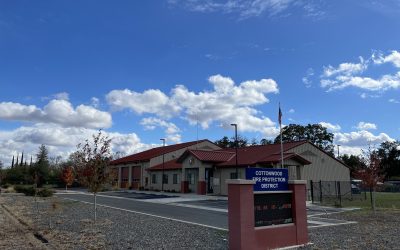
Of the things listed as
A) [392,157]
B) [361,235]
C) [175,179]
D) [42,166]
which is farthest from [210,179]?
[392,157]

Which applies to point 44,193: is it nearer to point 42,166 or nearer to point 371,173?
point 371,173

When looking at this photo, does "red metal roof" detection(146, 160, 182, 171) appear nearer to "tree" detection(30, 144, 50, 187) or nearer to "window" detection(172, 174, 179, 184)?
"window" detection(172, 174, 179, 184)

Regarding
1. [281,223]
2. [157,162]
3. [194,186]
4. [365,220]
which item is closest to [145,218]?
[281,223]

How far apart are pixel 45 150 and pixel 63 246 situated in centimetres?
7489

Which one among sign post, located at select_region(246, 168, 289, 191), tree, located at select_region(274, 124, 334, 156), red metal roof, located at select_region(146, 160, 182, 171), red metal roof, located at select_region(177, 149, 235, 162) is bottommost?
sign post, located at select_region(246, 168, 289, 191)

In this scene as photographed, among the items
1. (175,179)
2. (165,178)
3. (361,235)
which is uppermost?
(165,178)

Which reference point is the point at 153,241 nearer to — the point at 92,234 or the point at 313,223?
the point at 92,234

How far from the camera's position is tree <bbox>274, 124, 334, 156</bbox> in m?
87.6

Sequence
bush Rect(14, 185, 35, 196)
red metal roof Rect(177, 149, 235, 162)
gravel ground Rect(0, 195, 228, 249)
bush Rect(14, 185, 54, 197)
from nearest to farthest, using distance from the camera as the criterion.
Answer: gravel ground Rect(0, 195, 228, 249)
bush Rect(14, 185, 54, 197)
bush Rect(14, 185, 35, 196)
red metal roof Rect(177, 149, 235, 162)

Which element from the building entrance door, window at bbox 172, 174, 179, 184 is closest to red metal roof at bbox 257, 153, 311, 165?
the building entrance door

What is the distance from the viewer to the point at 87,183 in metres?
16.9

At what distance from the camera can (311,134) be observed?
87938 mm

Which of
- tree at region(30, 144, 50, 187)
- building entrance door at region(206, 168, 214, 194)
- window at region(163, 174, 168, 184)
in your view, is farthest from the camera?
tree at region(30, 144, 50, 187)

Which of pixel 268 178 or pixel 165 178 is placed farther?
pixel 165 178
